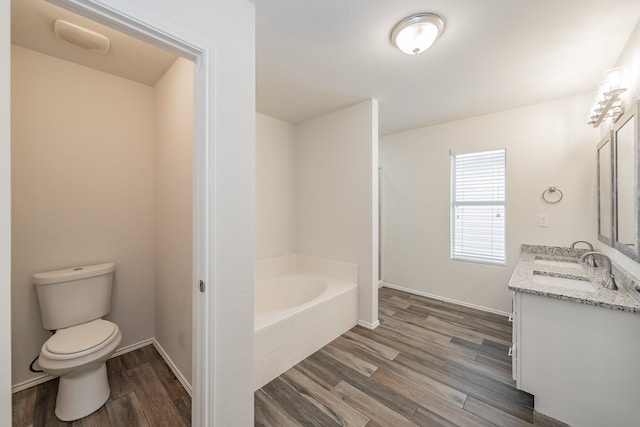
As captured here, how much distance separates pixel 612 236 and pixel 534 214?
85 cm

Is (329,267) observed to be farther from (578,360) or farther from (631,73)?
(631,73)

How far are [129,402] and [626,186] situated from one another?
3.55m

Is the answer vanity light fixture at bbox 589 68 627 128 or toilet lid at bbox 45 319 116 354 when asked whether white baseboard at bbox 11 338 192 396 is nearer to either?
toilet lid at bbox 45 319 116 354

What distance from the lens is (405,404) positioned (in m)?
1.65

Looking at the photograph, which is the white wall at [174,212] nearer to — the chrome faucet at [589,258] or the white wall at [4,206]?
the white wall at [4,206]

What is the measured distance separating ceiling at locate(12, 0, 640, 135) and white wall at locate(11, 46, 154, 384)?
0.23m

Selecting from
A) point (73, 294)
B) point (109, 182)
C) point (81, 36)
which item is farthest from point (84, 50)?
point (73, 294)

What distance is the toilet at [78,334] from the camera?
1.51m

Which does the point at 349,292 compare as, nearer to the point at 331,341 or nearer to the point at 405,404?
the point at 331,341

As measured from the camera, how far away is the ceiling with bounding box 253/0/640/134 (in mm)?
1417

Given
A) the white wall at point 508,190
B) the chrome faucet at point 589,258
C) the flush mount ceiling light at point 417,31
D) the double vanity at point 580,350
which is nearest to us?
the double vanity at point 580,350

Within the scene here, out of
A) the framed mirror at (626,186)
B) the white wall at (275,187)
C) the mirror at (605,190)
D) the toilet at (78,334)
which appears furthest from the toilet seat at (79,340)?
the mirror at (605,190)

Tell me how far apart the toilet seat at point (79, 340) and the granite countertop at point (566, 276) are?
2608 mm

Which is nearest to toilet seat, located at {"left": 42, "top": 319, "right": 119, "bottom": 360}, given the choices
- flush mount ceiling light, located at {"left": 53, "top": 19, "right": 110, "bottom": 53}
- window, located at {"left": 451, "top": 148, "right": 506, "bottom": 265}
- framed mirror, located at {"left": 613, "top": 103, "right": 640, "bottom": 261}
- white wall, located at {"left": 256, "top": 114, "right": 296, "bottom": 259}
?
white wall, located at {"left": 256, "top": 114, "right": 296, "bottom": 259}
